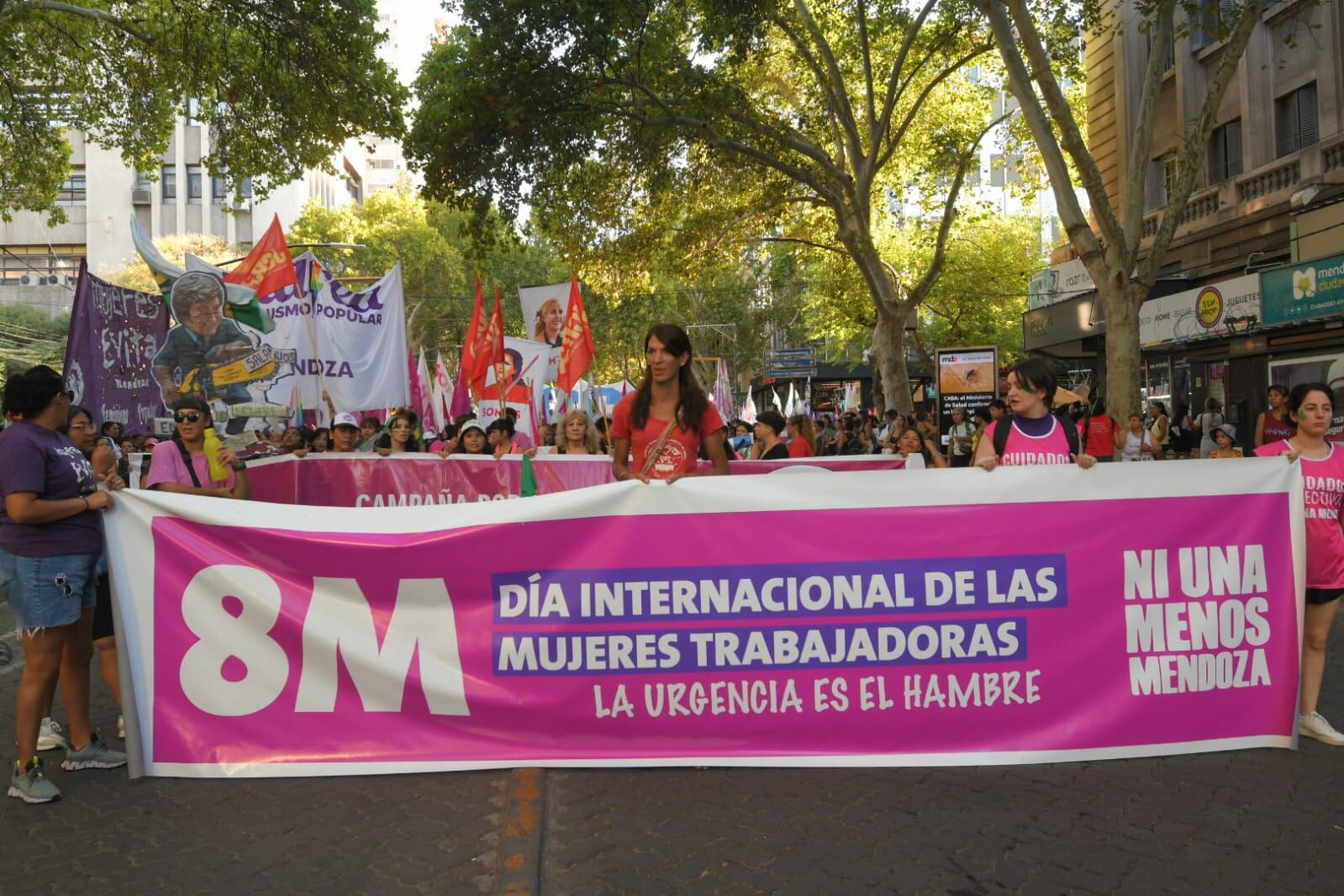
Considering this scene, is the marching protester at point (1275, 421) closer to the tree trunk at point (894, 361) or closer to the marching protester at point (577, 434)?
the marching protester at point (577, 434)

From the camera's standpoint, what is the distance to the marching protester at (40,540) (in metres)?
4.88

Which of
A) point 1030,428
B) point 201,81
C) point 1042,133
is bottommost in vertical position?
point 1030,428

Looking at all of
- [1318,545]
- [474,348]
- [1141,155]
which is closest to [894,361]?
[1141,155]

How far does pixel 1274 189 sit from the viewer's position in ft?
67.6

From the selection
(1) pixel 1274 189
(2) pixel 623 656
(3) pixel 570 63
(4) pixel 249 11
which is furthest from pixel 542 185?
(2) pixel 623 656

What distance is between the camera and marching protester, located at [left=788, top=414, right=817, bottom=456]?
43.7 ft

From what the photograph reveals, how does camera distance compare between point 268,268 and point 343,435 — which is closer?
point 343,435

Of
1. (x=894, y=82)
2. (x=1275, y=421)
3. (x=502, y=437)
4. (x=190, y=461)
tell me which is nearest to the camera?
(x=190, y=461)

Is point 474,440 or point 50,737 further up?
point 474,440

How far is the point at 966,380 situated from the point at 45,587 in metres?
18.4

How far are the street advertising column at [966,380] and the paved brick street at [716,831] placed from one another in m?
16.5

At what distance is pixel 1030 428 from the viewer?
5832mm

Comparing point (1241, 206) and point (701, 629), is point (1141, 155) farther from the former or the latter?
point (701, 629)

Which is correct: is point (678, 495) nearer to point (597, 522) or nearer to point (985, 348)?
point (597, 522)
